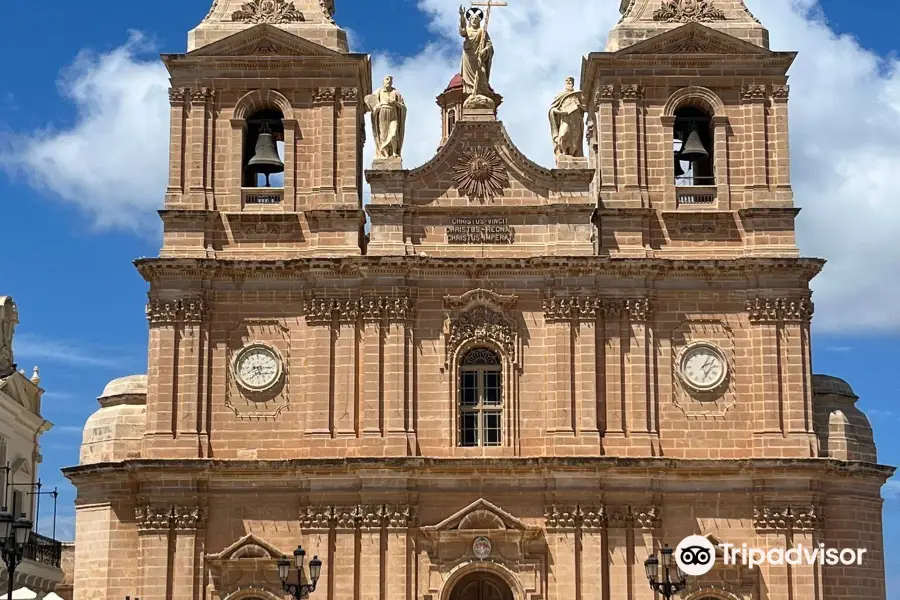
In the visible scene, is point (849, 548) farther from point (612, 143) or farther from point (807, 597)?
point (612, 143)

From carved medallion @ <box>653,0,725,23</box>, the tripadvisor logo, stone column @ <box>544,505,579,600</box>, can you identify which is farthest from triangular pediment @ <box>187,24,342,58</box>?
the tripadvisor logo

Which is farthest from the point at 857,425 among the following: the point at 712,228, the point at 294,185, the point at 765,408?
the point at 294,185

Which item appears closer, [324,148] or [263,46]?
[324,148]

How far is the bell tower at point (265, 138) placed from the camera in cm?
4250

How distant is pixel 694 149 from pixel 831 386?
7.63 meters

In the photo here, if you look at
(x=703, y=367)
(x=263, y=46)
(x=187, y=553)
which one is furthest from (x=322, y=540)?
(x=263, y=46)

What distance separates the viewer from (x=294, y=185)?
42.9 metres

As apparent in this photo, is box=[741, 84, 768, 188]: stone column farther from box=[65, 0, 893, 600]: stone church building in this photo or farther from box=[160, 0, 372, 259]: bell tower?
box=[160, 0, 372, 259]: bell tower

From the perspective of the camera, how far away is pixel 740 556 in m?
40.2

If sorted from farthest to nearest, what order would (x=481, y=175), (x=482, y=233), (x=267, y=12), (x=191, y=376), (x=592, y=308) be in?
1. (x=267, y=12)
2. (x=481, y=175)
3. (x=482, y=233)
4. (x=592, y=308)
5. (x=191, y=376)

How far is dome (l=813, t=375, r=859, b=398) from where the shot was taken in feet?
139

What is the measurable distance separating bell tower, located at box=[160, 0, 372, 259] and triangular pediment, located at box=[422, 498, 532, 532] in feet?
26.5

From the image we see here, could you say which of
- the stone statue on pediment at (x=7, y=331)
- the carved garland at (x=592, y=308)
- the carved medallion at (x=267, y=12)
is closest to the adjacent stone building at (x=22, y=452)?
the stone statue on pediment at (x=7, y=331)

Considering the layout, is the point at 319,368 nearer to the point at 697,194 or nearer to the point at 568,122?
the point at 568,122
